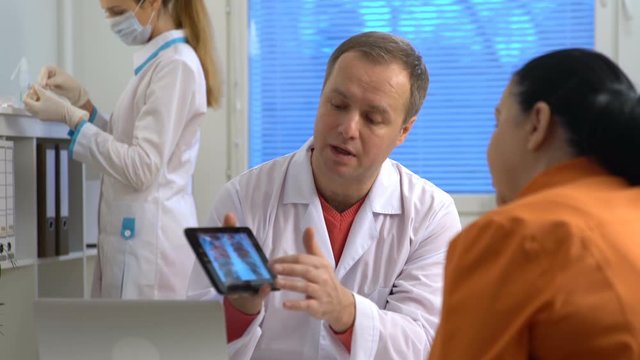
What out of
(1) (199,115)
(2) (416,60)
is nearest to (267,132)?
(1) (199,115)

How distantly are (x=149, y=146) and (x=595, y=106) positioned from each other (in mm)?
1689

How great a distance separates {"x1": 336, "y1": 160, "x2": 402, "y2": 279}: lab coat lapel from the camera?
1654 millimetres

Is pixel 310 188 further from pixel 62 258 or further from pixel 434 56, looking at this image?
pixel 434 56

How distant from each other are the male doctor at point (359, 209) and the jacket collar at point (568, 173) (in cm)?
63

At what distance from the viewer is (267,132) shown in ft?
11.3

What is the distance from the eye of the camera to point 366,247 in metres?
1.67

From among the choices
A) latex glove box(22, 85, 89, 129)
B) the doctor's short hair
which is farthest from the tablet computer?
latex glove box(22, 85, 89, 129)

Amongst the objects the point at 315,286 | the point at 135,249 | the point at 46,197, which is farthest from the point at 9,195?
the point at 315,286

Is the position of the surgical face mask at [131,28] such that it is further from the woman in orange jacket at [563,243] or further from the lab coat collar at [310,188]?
the woman in orange jacket at [563,243]

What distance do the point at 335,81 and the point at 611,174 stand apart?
81cm

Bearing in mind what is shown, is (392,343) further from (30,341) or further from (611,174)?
(30,341)

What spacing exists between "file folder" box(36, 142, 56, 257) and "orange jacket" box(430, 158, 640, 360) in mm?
1993

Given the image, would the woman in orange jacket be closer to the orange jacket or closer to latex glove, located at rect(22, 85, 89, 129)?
the orange jacket

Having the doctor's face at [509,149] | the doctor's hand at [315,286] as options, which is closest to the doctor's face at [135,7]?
the doctor's hand at [315,286]
